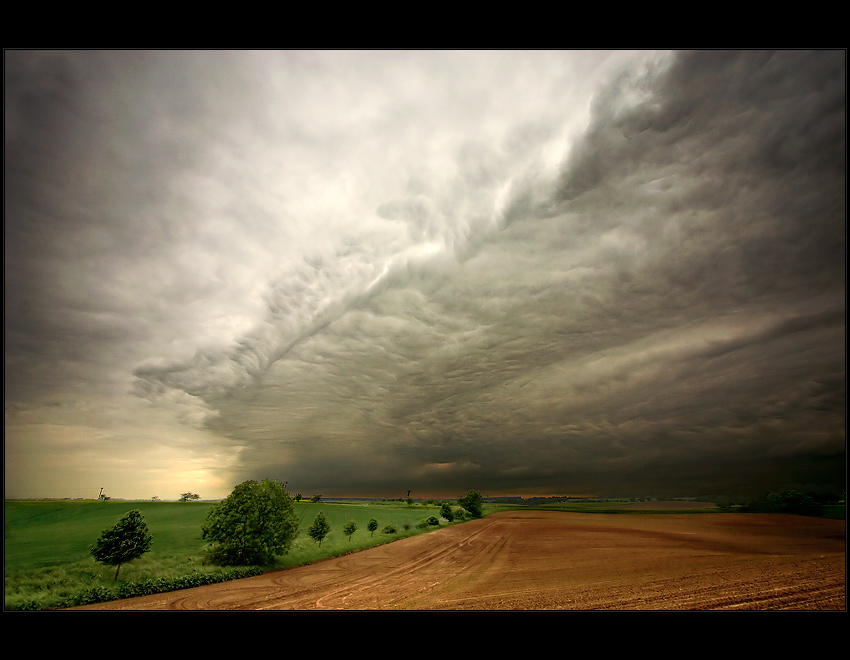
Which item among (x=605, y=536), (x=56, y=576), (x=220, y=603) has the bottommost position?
(x=605, y=536)

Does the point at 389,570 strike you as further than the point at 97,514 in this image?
No

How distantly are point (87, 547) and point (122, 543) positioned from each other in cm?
1997

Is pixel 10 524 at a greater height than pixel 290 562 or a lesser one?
greater

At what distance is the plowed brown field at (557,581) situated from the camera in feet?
67.3

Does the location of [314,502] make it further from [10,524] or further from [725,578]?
[725,578]

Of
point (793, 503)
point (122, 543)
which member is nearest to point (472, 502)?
point (793, 503)

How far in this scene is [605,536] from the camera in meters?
56.0

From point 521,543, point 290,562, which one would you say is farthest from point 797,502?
point 290,562

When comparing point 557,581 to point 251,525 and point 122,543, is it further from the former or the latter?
point 122,543

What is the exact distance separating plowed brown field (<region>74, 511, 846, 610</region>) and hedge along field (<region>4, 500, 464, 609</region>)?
9.03 feet

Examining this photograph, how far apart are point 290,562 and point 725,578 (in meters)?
36.4

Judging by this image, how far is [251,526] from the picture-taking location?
31109 mm

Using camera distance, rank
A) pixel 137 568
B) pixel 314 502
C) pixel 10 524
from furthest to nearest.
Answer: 1. pixel 314 502
2. pixel 10 524
3. pixel 137 568

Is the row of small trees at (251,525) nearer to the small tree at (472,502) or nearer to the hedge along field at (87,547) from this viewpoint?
→ the hedge along field at (87,547)
